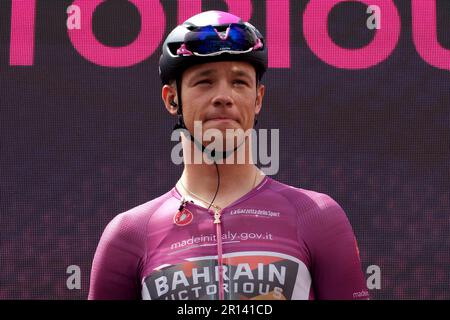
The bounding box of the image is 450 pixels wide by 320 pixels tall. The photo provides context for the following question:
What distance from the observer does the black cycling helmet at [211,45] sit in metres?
2.31

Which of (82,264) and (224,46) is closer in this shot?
(224,46)

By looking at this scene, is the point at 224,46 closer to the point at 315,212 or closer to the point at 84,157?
the point at 315,212

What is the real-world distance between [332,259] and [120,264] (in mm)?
731

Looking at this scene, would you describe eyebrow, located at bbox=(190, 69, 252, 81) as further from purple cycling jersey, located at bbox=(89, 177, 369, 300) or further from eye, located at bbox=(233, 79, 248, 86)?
purple cycling jersey, located at bbox=(89, 177, 369, 300)

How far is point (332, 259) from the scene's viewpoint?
228 cm

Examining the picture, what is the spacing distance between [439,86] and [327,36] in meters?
0.78

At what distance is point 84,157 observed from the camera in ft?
13.9

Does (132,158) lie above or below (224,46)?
below

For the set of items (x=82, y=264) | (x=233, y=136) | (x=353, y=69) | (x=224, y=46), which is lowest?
(x=82, y=264)

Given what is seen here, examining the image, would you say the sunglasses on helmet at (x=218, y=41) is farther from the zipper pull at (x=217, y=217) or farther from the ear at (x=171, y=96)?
the zipper pull at (x=217, y=217)

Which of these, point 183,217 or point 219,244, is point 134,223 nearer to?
point 183,217

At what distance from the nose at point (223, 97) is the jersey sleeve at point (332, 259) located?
1.56ft

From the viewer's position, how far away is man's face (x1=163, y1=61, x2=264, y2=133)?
2.29m

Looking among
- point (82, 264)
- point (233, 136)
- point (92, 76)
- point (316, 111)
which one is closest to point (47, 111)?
point (92, 76)
